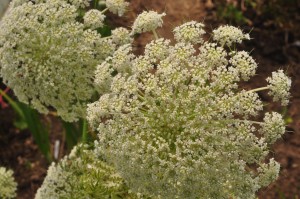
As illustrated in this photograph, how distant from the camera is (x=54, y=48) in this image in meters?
2.81

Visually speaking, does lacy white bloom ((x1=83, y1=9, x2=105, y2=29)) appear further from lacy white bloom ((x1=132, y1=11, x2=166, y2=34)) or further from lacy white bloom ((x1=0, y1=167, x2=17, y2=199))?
lacy white bloom ((x1=0, y1=167, x2=17, y2=199))

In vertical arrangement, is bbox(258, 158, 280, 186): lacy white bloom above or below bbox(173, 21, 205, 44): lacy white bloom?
below

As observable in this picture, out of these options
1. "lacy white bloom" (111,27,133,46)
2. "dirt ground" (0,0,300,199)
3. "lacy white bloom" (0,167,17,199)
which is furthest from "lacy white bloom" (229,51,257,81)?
"dirt ground" (0,0,300,199)

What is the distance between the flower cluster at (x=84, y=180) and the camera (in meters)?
2.96

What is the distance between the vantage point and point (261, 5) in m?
5.60

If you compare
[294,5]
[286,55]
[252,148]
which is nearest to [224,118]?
[252,148]

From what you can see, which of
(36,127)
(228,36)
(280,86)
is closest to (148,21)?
(228,36)

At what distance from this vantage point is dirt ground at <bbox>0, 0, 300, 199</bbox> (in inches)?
191

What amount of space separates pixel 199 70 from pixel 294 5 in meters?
3.37

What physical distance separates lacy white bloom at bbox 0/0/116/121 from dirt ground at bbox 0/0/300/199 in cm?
207

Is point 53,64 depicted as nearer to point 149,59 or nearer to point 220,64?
point 149,59

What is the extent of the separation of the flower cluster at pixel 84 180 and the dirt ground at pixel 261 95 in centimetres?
179

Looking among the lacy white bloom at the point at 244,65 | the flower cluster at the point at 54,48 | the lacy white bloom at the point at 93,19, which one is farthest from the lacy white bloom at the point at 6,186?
the lacy white bloom at the point at 244,65

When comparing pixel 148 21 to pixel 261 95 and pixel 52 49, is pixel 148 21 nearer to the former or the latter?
pixel 52 49
